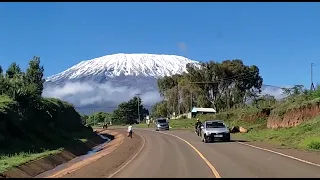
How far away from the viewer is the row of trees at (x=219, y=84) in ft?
341

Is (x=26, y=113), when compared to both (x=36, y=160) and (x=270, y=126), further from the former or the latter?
(x=270, y=126)

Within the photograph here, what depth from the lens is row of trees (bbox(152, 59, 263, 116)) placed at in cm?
10381

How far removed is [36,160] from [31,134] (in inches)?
530

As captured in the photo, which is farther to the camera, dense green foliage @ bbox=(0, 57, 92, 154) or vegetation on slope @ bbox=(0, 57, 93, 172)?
dense green foliage @ bbox=(0, 57, 92, 154)

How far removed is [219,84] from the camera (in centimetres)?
10469

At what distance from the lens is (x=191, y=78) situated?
352ft

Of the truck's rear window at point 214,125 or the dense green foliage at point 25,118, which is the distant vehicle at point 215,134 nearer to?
the truck's rear window at point 214,125

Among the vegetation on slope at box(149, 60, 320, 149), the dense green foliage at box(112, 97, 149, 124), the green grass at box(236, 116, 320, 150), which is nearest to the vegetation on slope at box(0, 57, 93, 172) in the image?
the green grass at box(236, 116, 320, 150)

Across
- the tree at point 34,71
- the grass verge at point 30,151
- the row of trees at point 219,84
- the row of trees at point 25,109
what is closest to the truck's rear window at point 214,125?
the grass verge at point 30,151

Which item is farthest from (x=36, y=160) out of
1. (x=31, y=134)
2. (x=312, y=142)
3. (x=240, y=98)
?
(x=240, y=98)

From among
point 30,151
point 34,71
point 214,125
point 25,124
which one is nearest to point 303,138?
point 214,125

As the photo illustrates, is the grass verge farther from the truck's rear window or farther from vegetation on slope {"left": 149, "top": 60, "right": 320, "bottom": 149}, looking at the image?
vegetation on slope {"left": 149, "top": 60, "right": 320, "bottom": 149}

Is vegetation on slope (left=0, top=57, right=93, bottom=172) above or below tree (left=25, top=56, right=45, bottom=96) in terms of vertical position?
below

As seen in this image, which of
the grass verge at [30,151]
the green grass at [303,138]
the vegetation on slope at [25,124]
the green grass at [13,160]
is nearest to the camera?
the green grass at [13,160]
